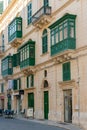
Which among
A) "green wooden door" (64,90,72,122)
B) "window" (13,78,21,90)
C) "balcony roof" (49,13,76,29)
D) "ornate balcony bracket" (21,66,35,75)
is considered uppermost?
"balcony roof" (49,13,76,29)

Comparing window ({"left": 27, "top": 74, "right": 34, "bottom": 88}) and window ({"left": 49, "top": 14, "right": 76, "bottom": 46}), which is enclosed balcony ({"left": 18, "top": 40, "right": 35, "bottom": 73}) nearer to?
window ({"left": 27, "top": 74, "right": 34, "bottom": 88})

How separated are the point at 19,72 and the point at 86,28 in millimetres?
17093

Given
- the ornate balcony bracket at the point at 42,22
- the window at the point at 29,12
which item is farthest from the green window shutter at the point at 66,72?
the window at the point at 29,12

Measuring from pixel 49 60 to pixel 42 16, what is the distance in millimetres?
3758

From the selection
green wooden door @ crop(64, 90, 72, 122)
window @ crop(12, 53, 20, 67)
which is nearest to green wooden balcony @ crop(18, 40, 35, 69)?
window @ crop(12, 53, 20, 67)

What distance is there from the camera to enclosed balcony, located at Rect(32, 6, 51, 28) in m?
29.9

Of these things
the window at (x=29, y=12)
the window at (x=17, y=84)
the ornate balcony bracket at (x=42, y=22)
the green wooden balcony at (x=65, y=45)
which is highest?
the window at (x=29, y=12)

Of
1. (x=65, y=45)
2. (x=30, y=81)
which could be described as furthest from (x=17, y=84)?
(x=65, y=45)

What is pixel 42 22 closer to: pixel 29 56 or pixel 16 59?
→ pixel 29 56

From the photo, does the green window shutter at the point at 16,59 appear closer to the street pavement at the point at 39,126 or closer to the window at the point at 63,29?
the window at the point at 63,29

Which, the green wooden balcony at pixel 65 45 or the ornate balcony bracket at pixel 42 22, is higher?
the ornate balcony bracket at pixel 42 22

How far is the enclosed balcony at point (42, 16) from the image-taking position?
29922 mm

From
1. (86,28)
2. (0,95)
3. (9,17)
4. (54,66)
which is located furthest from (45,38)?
(0,95)

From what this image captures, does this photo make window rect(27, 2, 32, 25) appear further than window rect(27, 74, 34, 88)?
Yes
